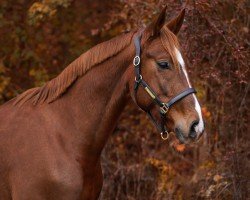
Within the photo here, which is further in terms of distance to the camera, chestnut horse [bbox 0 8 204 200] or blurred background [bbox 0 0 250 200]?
blurred background [bbox 0 0 250 200]

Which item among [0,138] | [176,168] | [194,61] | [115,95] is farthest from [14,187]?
[176,168]

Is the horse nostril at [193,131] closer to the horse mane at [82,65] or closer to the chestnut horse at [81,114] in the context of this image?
the chestnut horse at [81,114]

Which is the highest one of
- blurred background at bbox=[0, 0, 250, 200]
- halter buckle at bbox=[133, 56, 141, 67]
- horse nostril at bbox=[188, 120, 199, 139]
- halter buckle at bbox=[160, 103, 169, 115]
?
halter buckle at bbox=[133, 56, 141, 67]

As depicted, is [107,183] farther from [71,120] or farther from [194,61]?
[71,120]

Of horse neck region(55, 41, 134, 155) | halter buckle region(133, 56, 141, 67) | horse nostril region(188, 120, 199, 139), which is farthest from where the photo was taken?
horse neck region(55, 41, 134, 155)

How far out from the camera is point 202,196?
243 inches

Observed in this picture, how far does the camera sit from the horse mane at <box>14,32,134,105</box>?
4.27 metres

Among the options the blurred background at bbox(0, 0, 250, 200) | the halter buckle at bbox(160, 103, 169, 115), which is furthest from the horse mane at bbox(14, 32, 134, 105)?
the blurred background at bbox(0, 0, 250, 200)

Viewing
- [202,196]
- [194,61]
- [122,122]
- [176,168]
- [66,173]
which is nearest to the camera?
[66,173]

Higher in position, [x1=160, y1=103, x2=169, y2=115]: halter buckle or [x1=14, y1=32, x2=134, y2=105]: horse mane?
[x1=14, y1=32, x2=134, y2=105]: horse mane

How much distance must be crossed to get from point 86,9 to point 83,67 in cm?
446

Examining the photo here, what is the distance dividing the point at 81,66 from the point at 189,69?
213cm

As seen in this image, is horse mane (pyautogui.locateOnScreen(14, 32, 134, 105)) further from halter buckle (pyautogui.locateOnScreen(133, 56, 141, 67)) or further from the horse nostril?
the horse nostril

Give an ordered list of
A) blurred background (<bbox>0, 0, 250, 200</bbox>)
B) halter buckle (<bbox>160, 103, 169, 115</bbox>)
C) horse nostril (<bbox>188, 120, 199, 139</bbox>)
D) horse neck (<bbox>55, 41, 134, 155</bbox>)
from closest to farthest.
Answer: horse nostril (<bbox>188, 120, 199, 139</bbox>)
halter buckle (<bbox>160, 103, 169, 115</bbox>)
horse neck (<bbox>55, 41, 134, 155</bbox>)
blurred background (<bbox>0, 0, 250, 200</bbox>)
